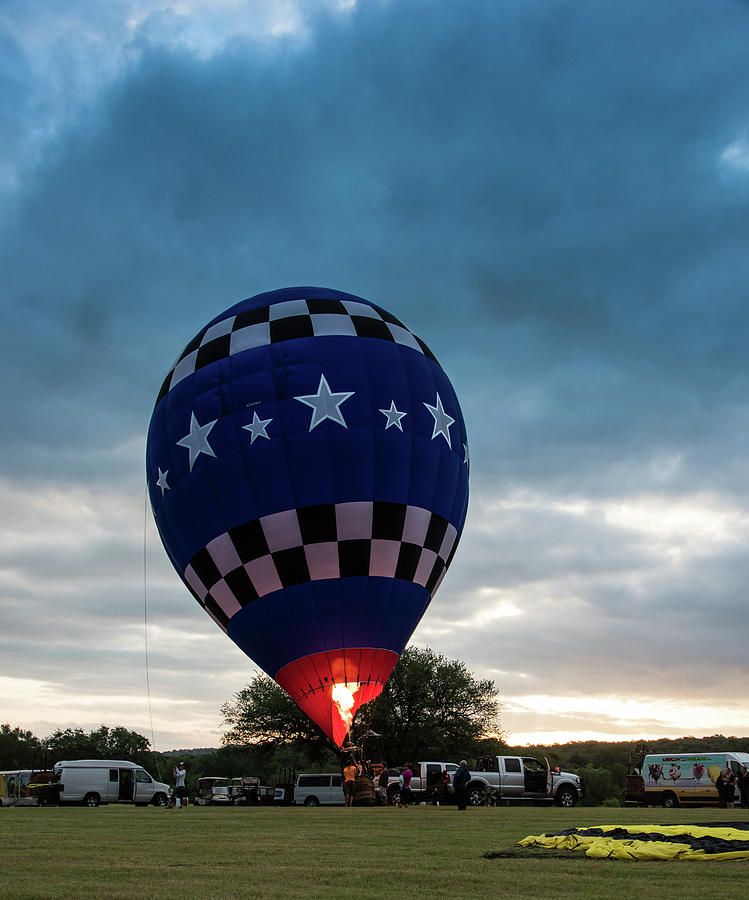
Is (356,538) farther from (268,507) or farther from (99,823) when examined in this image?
(99,823)

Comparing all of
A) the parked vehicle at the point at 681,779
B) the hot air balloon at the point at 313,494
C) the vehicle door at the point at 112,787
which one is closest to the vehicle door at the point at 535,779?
the parked vehicle at the point at 681,779

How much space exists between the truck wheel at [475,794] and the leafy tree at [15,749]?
70.9 meters

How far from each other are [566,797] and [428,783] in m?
4.50

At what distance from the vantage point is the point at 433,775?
28.5 meters

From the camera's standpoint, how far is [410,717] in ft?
150

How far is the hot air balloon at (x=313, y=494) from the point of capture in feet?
62.2

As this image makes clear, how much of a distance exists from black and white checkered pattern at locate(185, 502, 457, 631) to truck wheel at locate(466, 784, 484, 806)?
432 inches

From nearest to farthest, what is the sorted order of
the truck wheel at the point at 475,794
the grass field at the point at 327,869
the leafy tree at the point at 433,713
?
the grass field at the point at 327,869 < the truck wheel at the point at 475,794 < the leafy tree at the point at 433,713

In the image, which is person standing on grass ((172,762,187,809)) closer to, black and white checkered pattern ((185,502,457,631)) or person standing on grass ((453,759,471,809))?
person standing on grass ((453,759,471,809))

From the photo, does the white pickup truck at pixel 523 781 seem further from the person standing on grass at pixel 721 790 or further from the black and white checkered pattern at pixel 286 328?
the black and white checkered pattern at pixel 286 328

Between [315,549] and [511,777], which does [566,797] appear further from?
[315,549]

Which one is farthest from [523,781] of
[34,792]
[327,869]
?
[327,869]

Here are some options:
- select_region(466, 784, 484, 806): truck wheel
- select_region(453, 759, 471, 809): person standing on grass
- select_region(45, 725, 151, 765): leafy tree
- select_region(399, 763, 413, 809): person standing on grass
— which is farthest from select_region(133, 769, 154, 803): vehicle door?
select_region(45, 725, 151, 765): leafy tree

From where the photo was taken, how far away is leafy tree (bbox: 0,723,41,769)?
9044 centimetres
